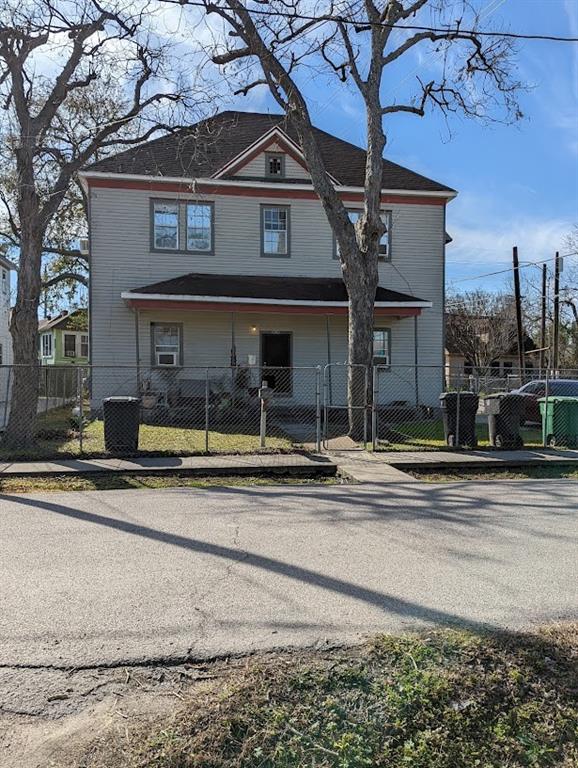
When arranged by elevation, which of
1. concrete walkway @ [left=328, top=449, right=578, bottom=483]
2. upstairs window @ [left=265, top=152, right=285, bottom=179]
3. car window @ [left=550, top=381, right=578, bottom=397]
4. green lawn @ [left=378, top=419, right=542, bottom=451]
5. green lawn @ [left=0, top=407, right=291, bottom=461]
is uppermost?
upstairs window @ [left=265, top=152, right=285, bottom=179]

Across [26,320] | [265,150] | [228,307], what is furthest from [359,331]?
[265,150]

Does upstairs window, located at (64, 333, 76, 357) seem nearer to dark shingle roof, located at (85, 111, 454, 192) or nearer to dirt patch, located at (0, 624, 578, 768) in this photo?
dark shingle roof, located at (85, 111, 454, 192)

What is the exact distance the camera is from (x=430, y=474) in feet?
34.2

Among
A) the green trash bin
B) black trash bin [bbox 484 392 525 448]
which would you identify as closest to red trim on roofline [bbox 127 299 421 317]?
black trash bin [bbox 484 392 525 448]

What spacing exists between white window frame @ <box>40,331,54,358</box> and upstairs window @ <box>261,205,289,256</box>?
3358 centimetres

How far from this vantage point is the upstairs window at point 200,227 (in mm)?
19000

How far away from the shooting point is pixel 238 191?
19078 millimetres

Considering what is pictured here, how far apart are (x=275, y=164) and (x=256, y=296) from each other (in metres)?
5.28

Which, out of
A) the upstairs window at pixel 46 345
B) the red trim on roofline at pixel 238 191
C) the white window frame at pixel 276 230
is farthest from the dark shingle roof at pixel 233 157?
the upstairs window at pixel 46 345

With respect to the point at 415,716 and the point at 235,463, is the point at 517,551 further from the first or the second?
the point at 235,463

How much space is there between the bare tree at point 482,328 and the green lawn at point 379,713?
1806 inches

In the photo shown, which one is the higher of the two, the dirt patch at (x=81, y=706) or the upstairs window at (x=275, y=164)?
the upstairs window at (x=275, y=164)

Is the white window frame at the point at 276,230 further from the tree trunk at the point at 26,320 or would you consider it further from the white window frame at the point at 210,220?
the tree trunk at the point at 26,320

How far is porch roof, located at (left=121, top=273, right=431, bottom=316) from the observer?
16812 millimetres
